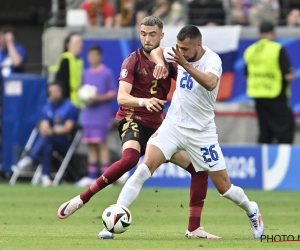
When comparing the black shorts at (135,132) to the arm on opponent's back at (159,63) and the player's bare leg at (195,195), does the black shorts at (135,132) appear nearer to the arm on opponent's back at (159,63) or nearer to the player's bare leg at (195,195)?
the player's bare leg at (195,195)

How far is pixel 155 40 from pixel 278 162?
293 inches

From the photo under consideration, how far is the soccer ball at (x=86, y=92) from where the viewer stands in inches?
703

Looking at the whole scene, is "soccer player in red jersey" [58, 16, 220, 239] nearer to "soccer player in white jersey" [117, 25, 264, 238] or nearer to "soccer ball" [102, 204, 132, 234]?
"soccer player in white jersey" [117, 25, 264, 238]

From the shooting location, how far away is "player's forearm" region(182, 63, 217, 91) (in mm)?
8953

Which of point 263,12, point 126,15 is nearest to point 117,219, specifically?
point 126,15

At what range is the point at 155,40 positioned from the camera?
1034 centimetres

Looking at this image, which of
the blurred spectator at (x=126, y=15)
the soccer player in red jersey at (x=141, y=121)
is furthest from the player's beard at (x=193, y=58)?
the blurred spectator at (x=126, y=15)

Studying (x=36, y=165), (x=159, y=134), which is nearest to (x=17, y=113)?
(x=36, y=165)

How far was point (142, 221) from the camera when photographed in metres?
11.8

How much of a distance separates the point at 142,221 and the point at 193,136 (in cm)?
251

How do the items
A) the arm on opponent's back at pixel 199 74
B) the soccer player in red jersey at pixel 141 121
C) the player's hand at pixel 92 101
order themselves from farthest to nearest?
the player's hand at pixel 92 101, the soccer player in red jersey at pixel 141 121, the arm on opponent's back at pixel 199 74

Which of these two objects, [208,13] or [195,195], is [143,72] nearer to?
[195,195]

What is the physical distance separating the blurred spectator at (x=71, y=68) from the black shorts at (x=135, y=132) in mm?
8478

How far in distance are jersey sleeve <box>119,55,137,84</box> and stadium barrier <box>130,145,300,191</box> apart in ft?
23.5
